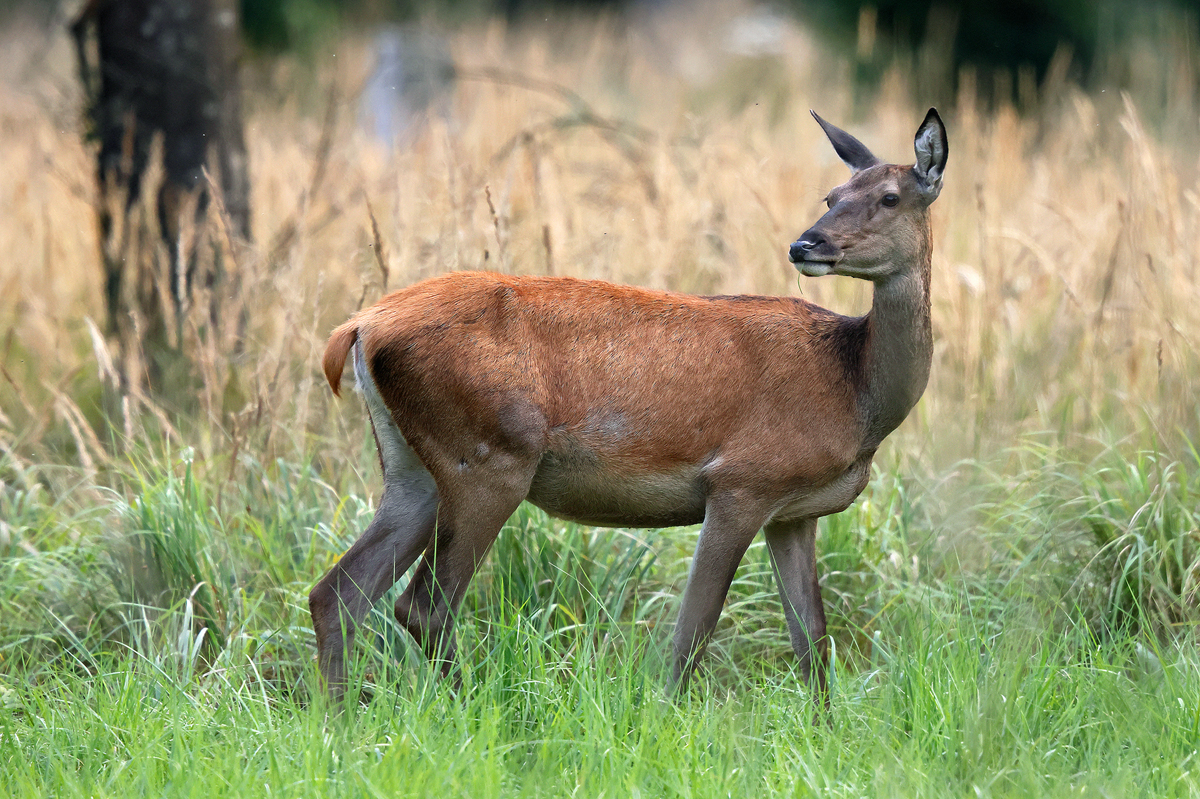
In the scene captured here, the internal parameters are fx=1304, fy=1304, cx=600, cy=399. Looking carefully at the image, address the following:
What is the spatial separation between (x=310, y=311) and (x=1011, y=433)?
3289 mm

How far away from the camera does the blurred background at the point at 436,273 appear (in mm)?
4316

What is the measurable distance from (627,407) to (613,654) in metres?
0.81

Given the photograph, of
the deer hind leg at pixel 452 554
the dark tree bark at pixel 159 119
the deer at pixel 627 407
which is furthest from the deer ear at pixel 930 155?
the dark tree bark at pixel 159 119

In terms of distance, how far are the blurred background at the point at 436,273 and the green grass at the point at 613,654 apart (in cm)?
3

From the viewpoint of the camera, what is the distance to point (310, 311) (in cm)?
631

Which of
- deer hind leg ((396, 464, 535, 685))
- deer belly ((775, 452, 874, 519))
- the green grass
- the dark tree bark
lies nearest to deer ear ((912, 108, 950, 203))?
deer belly ((775, 452, 874, 519))

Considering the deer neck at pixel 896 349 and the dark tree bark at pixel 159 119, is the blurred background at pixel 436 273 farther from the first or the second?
the deer neck at pixel 896 349

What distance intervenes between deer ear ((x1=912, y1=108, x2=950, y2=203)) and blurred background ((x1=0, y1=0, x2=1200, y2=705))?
4.13 feet

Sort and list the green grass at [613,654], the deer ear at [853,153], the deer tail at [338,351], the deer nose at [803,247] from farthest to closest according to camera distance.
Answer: the deer ear at [853,153] < the deer tail at [338,351] < the deer nose at [803,247] < the green grass at [613,654]

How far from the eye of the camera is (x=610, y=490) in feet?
11.9

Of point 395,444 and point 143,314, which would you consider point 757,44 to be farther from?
point 395,444

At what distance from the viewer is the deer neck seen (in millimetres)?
3674

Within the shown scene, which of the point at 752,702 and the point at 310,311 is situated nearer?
the point at 752,702

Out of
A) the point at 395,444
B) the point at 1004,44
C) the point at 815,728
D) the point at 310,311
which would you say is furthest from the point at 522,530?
the point at 1004,44
